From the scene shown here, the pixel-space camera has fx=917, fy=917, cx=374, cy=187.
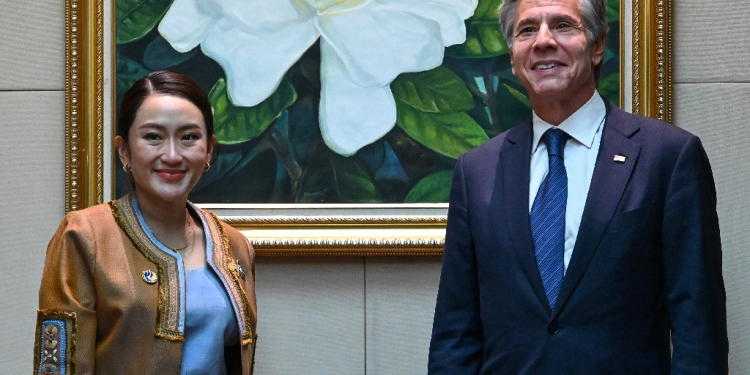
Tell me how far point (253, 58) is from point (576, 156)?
4.33 feet

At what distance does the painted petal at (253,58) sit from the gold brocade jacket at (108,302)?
0.98m

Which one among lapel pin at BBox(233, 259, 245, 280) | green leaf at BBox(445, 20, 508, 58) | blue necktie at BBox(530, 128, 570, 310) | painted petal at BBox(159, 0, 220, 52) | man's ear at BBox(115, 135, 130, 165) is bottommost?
lapel pin at BBox(233, 259, 245, 280)

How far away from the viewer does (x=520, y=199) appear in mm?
2223

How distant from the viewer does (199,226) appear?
2.43 metres

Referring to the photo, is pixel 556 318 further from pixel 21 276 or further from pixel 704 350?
pixel 21 276

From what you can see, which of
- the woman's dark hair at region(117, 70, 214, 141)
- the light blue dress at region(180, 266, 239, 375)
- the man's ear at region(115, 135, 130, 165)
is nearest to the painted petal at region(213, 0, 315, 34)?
the woman's dark hair at region(117, 70, 214, 141)

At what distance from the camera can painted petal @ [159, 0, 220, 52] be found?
3125 mm

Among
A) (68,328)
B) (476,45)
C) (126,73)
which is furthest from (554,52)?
(126,73)

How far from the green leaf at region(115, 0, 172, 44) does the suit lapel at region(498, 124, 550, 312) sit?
4.58 ft

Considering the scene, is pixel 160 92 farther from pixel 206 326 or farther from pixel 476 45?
pixel 476 45

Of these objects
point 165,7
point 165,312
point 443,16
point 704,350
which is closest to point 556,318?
point 704,350

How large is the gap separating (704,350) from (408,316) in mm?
1223

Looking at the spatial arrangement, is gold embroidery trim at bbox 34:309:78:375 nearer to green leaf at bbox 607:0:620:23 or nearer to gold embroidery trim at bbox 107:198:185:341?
gold embroidery trim at bbox 107:198:185:341

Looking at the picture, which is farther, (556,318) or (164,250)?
(164,250)
